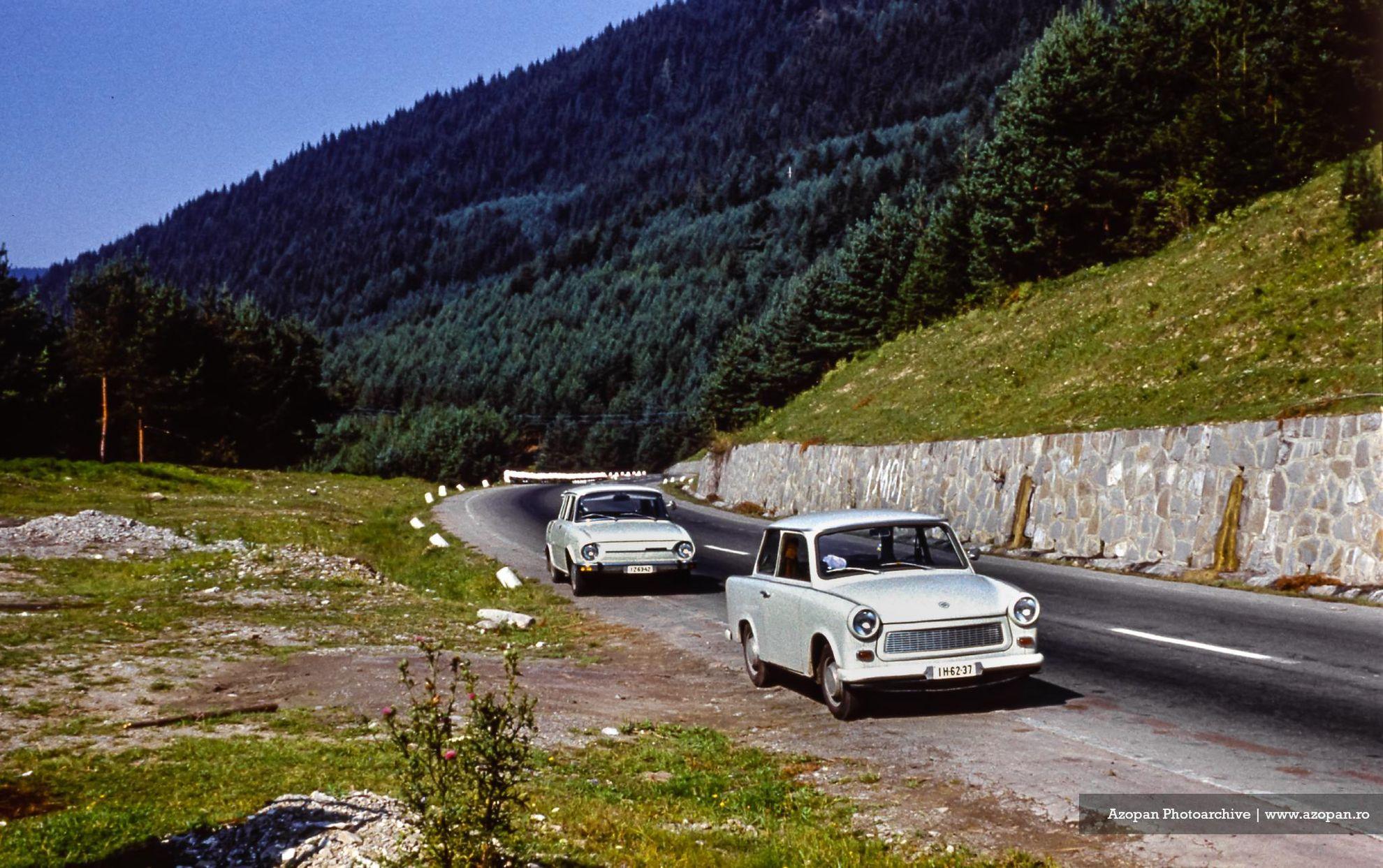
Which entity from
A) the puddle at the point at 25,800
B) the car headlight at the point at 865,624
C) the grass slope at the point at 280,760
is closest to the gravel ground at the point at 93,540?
the grass slope at the point at 280,760

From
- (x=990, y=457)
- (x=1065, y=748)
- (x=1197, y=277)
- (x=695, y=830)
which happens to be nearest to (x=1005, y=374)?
(x=1197, y=277)

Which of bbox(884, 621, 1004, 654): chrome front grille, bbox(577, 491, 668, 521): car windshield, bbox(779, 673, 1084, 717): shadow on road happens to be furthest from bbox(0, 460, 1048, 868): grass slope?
bbox(577, 491, 668, 521): car windshield

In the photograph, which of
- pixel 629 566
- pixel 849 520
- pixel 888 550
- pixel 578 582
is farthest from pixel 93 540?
pixel 888 550

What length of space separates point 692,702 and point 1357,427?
10770 millimetres

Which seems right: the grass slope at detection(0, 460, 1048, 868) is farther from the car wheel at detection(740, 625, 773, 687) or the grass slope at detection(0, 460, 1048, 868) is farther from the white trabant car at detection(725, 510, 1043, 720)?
the car wheel at detection(740, 625, 773, 687)

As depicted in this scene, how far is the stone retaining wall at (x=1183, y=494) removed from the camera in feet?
49.8

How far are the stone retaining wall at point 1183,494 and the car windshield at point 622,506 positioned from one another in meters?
8.06

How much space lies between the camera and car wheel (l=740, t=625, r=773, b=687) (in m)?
10.8

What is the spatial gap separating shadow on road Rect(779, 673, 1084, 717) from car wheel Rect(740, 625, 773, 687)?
74cm

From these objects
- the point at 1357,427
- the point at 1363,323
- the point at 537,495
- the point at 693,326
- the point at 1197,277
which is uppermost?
the point at 693,326

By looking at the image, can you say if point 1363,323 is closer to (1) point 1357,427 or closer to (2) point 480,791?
(1) point 1357,427

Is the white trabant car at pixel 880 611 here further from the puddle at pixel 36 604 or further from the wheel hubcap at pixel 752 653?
the puddle at pixel 36 604

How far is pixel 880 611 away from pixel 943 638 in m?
0.55

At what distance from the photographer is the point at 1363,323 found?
786 inches
